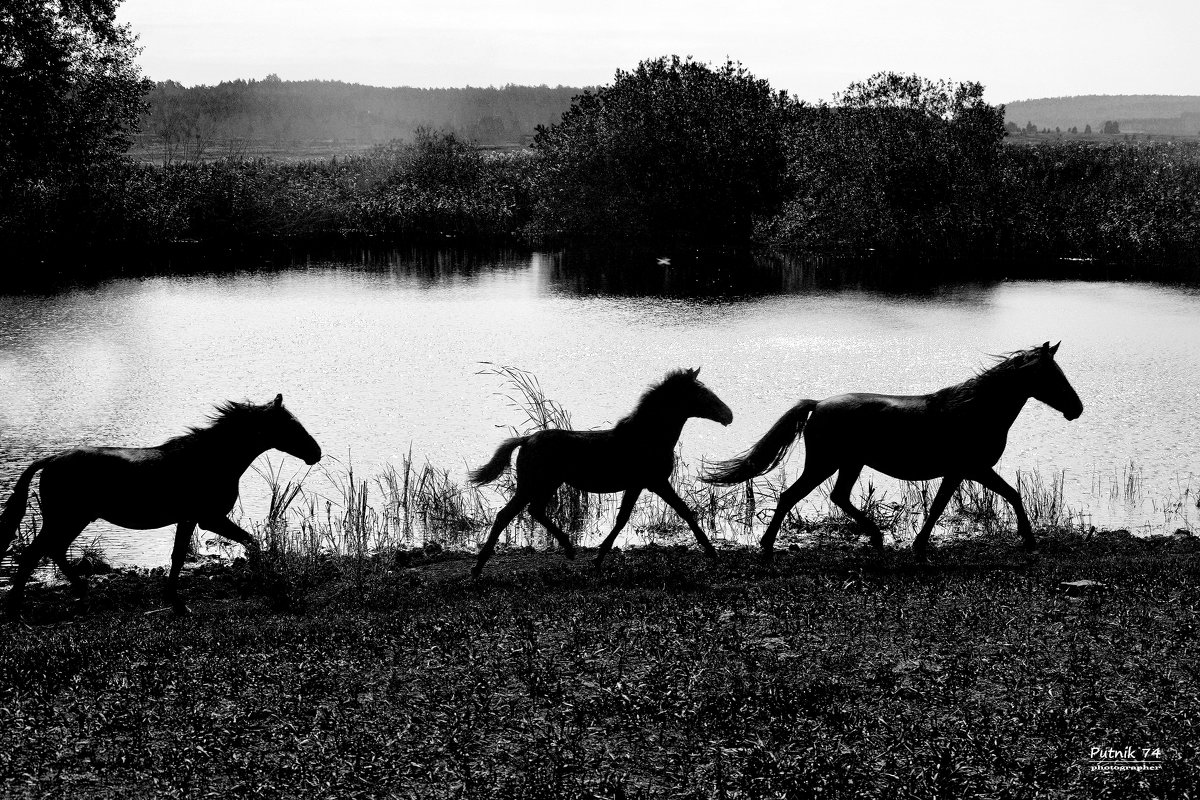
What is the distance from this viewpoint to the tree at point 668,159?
6206cm

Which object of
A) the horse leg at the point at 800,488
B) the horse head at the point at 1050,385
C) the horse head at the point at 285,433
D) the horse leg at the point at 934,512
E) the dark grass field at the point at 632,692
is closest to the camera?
the dark grass field at the point at 632,692

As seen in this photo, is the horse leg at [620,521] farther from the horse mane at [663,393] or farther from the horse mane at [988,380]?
the horse mane at [988,380]

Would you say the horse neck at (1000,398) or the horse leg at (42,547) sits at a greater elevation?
the horse neck at (1000,398)

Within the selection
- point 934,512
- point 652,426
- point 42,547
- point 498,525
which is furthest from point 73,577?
point 934,512

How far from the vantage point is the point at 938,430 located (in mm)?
11367

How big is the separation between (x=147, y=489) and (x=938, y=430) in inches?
298

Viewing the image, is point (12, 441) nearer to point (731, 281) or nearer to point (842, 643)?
point (842, 643)

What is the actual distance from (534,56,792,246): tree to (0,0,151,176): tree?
3182 centimetres

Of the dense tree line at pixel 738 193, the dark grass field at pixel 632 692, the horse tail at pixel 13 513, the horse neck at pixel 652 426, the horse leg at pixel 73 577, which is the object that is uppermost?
the dense tree line at pixel 738 193

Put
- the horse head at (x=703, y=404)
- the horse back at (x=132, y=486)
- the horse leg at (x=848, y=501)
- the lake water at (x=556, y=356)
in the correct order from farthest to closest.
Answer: the lake water at (x=556, y=356) → the horse leg at (x=848, y=501) → the horse head at (x=703, y=404) → the horse back at (x=132, y=486)

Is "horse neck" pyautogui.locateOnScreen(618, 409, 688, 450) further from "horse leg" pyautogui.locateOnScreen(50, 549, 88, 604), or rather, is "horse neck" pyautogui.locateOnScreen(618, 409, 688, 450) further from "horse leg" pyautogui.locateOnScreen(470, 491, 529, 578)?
→ "horse leg" pyautogui.locateOnScreen(50, 549, 88, 604)

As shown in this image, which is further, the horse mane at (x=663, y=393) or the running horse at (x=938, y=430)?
the running horse at (x=938, y=430)

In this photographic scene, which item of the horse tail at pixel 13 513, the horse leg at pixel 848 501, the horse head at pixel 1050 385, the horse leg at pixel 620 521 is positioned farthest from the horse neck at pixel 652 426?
the horse tail at pixel 13 513

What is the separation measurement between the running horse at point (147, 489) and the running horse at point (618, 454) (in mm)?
2244
